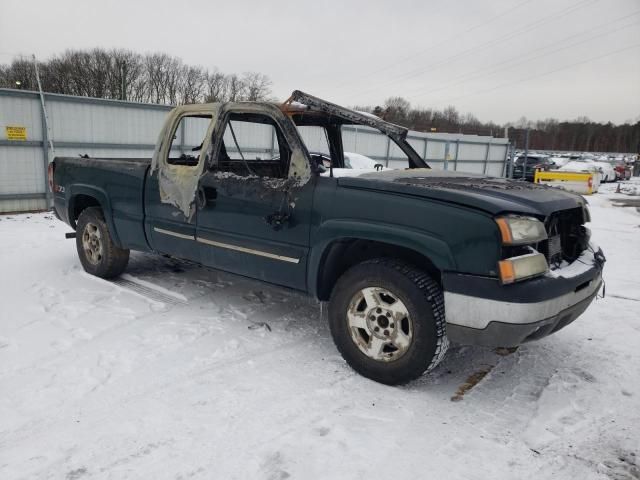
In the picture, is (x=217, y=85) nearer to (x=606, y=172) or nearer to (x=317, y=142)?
(x=606, y=172)

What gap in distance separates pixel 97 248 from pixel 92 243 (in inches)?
4.3

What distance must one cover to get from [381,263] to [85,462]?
6.48ft

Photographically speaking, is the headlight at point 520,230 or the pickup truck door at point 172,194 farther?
the pickup truck door at point 172,194

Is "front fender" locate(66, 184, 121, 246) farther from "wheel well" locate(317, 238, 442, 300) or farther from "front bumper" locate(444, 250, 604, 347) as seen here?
"front bumper" locate(444, 250, 604, 347)

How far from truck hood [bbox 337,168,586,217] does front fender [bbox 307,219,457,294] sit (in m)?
0.25

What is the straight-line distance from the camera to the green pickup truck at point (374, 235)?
286 centimetres

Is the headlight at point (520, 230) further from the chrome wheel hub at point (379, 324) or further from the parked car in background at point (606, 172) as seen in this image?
the parked car in background at point (606, 172)

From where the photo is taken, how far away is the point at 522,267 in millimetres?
2812

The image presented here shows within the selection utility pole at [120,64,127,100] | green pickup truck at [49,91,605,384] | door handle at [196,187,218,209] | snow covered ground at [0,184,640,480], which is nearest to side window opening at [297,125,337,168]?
green pickup truck at [49,91,605,384]

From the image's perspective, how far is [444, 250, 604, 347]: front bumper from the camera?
110 inches

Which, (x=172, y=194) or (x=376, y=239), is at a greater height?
(x=172, y=194)

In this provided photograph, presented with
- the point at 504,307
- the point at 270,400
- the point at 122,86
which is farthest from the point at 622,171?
the point at 122,86

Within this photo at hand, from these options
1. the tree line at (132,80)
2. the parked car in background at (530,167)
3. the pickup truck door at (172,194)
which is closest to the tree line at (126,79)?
the tree line at (132,80)

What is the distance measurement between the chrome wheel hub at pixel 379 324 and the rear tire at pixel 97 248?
312 centimetres
